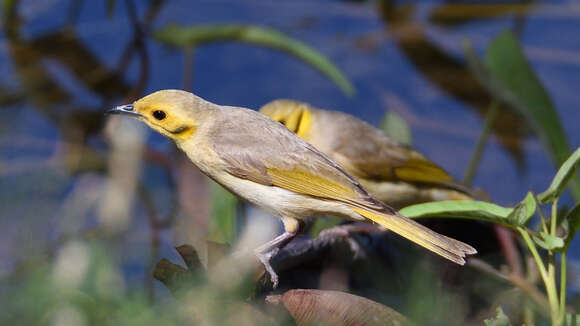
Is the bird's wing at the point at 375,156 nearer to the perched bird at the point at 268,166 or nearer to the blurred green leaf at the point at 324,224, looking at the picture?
the blurred green leaf at the point at 324,224

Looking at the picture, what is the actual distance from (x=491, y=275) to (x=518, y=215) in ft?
2.28

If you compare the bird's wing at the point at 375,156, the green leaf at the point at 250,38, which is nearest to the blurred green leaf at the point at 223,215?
the bird's wing at the point at 375,156

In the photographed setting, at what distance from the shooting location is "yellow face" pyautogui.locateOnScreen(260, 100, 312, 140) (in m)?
2.81

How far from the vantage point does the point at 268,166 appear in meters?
1.99

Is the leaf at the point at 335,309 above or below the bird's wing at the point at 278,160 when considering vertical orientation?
above

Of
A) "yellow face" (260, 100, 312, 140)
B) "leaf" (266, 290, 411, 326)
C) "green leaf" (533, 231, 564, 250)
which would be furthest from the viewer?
"yellow face" (260, 100, 312, 140)

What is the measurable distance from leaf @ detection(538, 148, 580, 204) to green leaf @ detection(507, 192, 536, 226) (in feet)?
0.23

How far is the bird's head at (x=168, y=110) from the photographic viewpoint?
175cm

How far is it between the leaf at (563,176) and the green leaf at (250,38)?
2346 millimetres

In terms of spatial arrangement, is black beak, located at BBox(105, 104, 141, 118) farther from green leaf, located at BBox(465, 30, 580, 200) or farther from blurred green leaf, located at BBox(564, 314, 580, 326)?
green leaf, located at BBox(465, 30, 580, 200)

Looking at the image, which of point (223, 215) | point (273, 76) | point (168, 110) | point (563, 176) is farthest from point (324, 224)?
point (273, 76)

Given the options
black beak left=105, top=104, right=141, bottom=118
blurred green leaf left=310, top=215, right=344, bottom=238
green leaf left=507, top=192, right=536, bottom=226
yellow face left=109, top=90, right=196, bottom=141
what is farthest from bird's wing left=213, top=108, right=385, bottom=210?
blurred green leaf left=310, top=215, right=344, bottom=238

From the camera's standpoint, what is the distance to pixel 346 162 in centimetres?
302

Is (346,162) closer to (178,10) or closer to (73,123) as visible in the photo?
(73,123)
